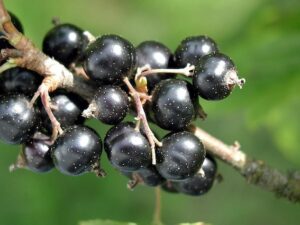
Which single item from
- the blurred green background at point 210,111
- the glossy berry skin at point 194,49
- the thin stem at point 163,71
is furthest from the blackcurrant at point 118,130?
the blurred green background at point 210,111

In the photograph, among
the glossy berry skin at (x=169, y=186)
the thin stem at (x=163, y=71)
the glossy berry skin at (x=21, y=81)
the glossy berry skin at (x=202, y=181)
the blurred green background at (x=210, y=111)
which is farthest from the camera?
the blurred green background at (x=210, y=111)

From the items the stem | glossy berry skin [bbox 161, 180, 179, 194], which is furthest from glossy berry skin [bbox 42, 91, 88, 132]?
glossy berry skin [bbox 161, 180, 179, 194]

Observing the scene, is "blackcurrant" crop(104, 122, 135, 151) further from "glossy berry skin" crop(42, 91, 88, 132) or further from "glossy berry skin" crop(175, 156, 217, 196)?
"glossy berry skin" crop(175, 156, 217, 196)

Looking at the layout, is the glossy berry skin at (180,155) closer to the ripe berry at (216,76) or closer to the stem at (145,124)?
the stem at (145,124)

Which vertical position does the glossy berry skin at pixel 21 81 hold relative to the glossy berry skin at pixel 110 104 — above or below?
below

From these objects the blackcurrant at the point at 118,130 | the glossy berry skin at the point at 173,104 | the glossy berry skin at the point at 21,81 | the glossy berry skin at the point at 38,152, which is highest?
the glossy berry skin at the point at 173,104

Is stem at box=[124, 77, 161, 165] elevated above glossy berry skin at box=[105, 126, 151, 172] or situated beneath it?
elevated above

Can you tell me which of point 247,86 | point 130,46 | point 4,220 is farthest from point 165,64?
point 4,220

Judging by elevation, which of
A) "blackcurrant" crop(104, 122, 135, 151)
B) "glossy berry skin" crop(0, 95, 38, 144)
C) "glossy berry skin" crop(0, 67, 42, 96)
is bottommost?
"glossy berry skin" crop(0, 95, 38, 144)
